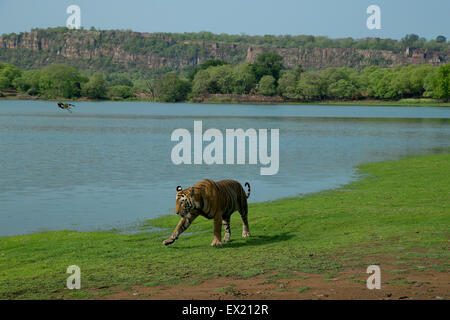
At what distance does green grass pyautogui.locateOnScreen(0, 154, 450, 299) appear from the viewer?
38.4 ft

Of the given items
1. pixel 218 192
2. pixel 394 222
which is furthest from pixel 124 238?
pixel 394 222

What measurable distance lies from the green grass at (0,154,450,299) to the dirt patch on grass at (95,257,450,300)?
39 cm

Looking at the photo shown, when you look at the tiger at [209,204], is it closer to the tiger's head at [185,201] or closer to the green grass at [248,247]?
the tiger's head at [185,201]

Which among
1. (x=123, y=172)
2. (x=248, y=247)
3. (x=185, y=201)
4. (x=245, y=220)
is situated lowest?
(x=123, y=172)

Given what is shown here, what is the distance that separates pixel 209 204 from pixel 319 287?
5284 mm

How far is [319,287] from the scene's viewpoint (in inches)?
401

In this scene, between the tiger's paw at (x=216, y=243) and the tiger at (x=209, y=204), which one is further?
the tiger's paw at (x=216, y=243)

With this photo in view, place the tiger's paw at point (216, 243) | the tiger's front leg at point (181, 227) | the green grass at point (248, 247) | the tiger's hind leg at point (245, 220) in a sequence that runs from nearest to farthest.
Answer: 1. the green grass at point (248, 247)
2. the tiger's front leg at point (181, 227)
3. the tiger's paw at point (216, 243)
4. the tiger's hind leg at point (245, 220)

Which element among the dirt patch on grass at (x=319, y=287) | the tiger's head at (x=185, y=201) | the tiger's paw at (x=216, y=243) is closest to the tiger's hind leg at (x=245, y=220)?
the tiger's paw at (x=216, y=243)

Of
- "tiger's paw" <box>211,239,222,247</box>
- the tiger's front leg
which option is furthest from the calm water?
"tiger's paw" <box>211,239,222,247</box>

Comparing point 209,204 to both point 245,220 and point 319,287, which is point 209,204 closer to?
point 245,220

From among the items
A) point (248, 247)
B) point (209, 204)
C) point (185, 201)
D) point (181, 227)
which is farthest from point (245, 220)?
point (185, 201)

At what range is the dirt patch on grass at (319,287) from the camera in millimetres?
9617

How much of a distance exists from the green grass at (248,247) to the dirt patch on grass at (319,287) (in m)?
0.39
